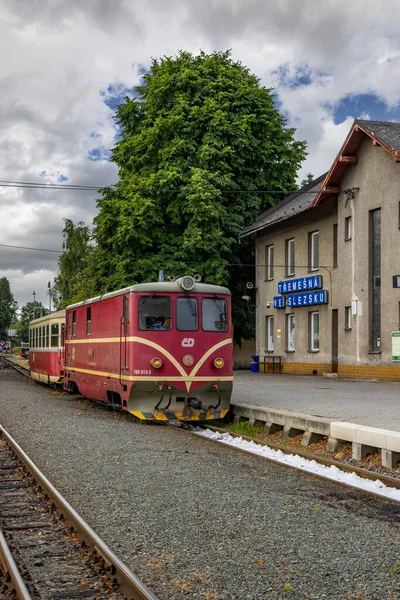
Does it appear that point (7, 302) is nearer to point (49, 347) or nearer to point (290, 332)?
point (290, 332)

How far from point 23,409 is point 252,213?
62.9 feet

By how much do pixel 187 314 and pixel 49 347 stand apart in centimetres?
1277

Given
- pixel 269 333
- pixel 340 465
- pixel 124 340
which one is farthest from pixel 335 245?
pixel 340 465

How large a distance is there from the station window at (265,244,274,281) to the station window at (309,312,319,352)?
14.0ft

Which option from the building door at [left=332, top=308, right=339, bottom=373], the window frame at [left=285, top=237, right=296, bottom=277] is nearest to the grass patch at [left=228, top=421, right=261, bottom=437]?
the building door at [left=332, top=308, right=339, bottom=373]

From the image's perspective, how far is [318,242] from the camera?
103 ft

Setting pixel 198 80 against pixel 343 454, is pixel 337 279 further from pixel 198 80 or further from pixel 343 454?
pixel 343 454

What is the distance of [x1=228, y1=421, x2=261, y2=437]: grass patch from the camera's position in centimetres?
1404

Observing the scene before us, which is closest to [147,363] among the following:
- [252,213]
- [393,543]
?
[393,543]

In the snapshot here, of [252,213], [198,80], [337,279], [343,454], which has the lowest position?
[343,454]

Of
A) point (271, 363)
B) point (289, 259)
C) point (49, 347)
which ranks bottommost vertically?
point (271, 363)

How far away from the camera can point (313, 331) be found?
3159 cm

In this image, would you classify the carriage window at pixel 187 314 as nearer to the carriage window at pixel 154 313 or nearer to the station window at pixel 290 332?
the carriage window at pixel 154 313

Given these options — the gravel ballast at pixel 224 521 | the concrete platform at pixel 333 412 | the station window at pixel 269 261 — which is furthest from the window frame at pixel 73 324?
the station window at pixel 269 261
